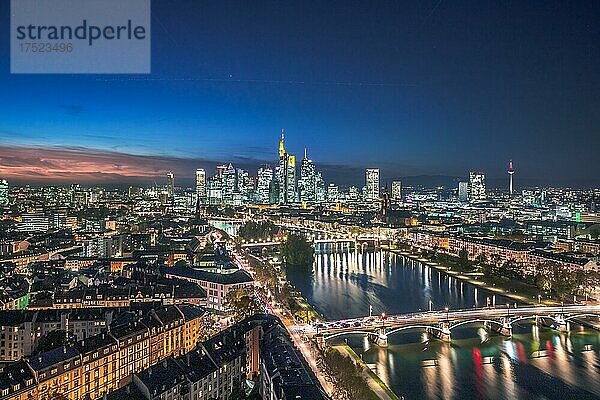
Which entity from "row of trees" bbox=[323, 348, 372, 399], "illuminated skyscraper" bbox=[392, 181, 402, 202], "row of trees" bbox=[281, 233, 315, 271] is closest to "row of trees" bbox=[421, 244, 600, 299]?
"row of trees" bbox=[281, 233, 315, 271]

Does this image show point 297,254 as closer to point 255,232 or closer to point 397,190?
A: point 255,232

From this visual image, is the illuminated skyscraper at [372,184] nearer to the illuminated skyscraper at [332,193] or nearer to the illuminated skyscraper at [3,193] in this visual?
the illuminated skyscraper at [332,193]

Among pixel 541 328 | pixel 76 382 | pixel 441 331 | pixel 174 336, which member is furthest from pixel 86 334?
pixel 541 328

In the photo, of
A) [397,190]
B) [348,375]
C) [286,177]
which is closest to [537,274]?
[348,375]

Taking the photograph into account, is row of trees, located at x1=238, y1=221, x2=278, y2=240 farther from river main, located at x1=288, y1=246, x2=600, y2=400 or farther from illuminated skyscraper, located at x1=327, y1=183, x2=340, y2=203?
illuminated skyscraper, located at x1=327, y1=183, x2=340, y2=203

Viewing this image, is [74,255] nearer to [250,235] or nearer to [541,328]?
[250,235]
